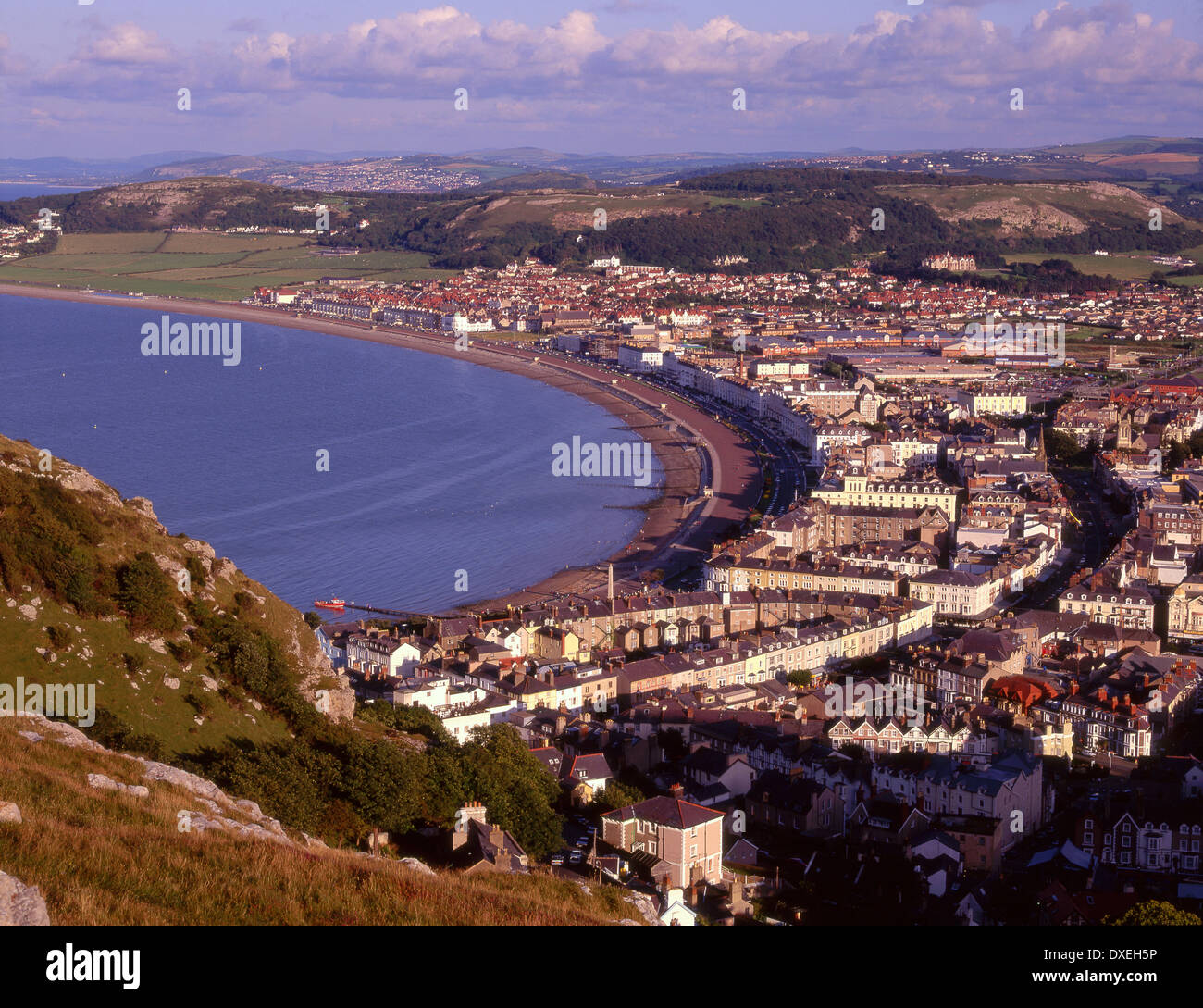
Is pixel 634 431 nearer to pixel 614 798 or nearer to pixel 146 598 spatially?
pixel 614 798


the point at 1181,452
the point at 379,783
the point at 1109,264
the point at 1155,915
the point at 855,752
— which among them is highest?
the point at 1109,264

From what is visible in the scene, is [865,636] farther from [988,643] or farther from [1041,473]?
[1041,473]

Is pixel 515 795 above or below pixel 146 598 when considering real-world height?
below

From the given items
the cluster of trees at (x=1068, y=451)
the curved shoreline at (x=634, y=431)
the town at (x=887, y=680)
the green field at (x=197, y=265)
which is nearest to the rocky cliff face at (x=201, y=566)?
the town at (x=887, y=680)

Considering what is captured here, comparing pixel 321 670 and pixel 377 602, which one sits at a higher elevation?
pixel 321 670

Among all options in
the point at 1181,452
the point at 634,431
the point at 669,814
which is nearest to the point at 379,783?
the point at 669,814

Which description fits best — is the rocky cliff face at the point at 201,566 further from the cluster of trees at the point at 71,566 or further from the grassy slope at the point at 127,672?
the cluster of trees at the point at 71,566

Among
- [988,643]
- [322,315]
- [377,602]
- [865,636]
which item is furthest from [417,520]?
[322,315]
